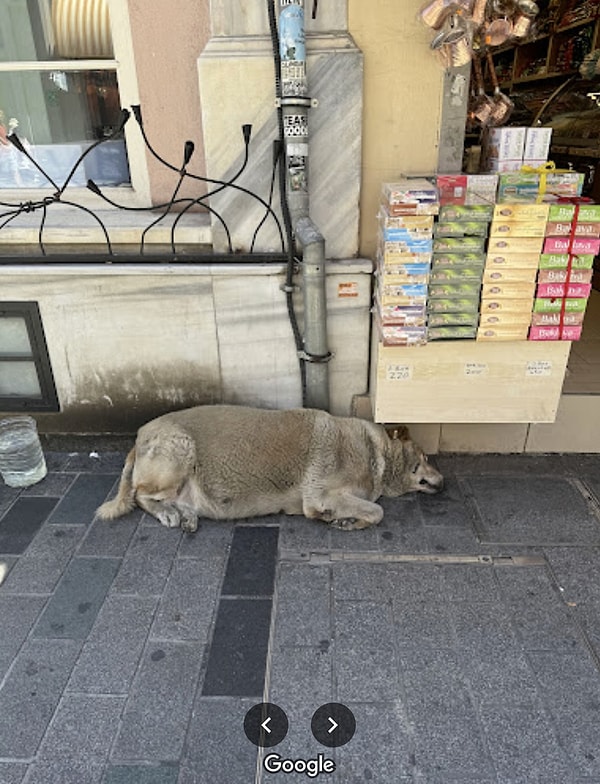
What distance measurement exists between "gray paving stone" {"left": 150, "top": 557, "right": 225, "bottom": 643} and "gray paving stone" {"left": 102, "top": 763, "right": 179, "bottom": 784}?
0.62m

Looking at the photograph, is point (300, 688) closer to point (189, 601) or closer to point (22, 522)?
point (189, 601)

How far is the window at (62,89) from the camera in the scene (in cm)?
386

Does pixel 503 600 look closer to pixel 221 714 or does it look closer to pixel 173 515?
pixel 221 714

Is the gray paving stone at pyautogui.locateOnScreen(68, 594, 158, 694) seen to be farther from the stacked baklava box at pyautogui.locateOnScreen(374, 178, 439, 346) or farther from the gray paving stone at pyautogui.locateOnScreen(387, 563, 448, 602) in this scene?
the stacked baklava box at pyautogui.locateOnScreen(374, 178, 439, 346)

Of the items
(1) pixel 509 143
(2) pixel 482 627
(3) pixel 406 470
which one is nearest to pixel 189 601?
(2) pixel 482 627

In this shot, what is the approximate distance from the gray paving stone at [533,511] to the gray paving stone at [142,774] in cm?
216

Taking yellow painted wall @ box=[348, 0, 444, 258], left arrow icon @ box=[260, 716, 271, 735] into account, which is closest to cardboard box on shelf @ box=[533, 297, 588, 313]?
yellow painted wall @ box=[348, 0, 444, 258]

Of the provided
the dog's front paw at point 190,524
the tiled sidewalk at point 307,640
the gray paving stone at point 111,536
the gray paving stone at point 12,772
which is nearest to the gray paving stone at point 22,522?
the tiled sidewalk at point 307,640

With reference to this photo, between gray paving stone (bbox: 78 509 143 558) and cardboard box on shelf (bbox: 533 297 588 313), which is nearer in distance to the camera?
cardboard box on shelf (bbox: 533 297 588 313)

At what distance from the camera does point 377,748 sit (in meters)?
2.27

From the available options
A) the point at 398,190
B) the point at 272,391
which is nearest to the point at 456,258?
the point at 398,190

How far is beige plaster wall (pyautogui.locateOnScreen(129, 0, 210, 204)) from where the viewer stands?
3615mm

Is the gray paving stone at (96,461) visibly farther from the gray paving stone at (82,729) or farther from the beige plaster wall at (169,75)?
the beige plaster wall at (169,75)

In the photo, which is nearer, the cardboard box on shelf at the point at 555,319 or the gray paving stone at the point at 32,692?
the gray paving stone at the point at 32,692
